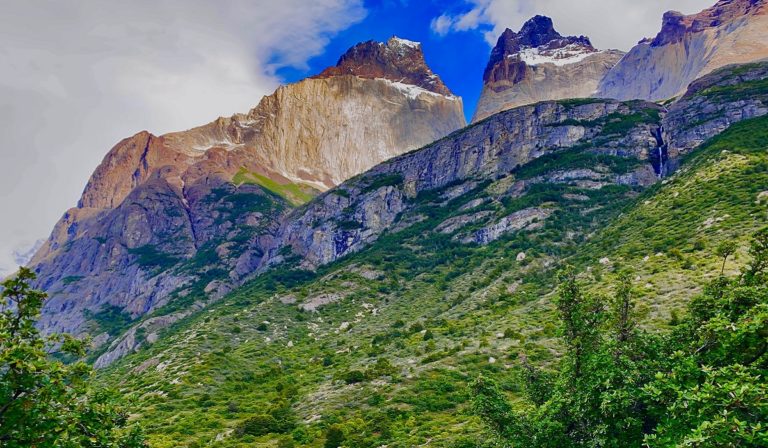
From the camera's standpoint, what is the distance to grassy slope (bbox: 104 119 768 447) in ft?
170

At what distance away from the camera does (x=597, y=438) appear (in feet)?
61.1

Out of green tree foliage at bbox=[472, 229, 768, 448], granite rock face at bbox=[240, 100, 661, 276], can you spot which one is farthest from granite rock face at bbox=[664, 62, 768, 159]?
green tree foliage at bbox=[472, 229, 768, 448]

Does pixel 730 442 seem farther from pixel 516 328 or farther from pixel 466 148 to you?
pixel 466 148

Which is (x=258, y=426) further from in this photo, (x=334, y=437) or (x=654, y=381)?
(x=654, y=381)

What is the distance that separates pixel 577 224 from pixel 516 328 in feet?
193

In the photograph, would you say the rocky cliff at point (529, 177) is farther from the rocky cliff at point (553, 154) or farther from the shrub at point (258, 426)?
the shrub at point (258, 426)

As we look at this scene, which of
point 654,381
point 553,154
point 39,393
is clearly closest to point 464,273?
point 553,154

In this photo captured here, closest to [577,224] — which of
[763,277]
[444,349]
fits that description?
[444,349]

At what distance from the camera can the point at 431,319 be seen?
294ft

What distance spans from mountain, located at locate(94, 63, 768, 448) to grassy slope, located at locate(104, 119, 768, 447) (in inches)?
17.4

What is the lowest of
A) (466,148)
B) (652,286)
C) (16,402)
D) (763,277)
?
(652,286)

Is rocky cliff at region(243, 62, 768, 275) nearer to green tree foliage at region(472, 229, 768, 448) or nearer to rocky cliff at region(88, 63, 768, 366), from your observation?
rocky cliff at region(88, 63, 768, 366)

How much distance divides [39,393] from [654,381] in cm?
2173

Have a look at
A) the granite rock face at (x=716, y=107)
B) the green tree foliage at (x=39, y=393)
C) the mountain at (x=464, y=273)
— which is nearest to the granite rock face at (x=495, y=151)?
the mountain at (x=464, y=273)
